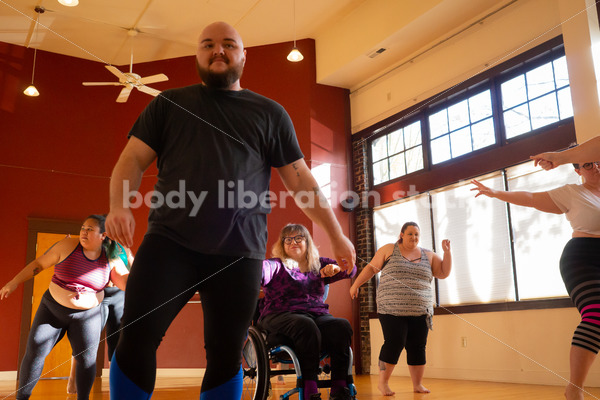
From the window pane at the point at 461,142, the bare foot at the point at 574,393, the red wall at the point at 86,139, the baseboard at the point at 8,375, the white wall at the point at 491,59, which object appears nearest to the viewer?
the bare foot at the point at 574,393

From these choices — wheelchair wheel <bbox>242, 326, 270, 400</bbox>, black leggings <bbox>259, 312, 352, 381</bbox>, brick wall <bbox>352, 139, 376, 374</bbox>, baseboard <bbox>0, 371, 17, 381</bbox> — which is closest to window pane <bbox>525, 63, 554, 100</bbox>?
brick wall <bbox>352, 139, 376, 374</bbox>

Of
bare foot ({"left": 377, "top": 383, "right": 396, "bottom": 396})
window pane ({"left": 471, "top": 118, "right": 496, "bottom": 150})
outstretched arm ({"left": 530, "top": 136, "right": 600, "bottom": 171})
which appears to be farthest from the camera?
window pane ({"left": 471, "top": 118, "right": 496, "bottom": 150})

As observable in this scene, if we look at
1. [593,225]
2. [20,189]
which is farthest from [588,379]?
[20,189]

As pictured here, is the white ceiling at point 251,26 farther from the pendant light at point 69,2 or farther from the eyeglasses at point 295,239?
the eyeglasses at point 295,239

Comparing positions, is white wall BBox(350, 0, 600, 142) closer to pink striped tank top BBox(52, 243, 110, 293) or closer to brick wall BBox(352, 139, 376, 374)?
brick wall BBox(352, 139, 376, 374)

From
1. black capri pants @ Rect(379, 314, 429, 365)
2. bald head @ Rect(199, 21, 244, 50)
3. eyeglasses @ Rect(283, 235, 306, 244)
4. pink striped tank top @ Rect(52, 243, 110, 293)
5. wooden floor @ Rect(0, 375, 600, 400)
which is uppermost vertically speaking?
bald head @ Rect(199, 21, 244, 50)

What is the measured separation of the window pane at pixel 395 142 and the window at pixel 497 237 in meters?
0.80

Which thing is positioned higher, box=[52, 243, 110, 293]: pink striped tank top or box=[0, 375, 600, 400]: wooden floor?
box=[52, 243, 110, 293]: pink striped tank top

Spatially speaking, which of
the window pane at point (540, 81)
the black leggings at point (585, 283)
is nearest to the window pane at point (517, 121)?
the window pane at point (540, 81)

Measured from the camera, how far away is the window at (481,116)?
16.3ft

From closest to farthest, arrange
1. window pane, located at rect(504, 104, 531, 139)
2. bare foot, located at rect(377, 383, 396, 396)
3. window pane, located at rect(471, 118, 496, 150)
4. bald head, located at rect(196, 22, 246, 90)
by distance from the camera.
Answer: bald head, located at rect(196, 22, 246, 90)
bare foot, located at rect(377, 383, 396, 396)
window pane, located at rect(504, 104, 531, 139)
window pane, located at rect(471, 118, 496, 150)

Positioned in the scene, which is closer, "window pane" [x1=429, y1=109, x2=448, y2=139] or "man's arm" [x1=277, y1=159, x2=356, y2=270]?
"man's arm" [x1=277, y1=159, x2=356, y2=270]

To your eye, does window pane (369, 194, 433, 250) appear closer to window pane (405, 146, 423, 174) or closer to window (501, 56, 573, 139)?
window pane (405, 146, 423, 174)

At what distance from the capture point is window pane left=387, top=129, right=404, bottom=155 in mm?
6742
